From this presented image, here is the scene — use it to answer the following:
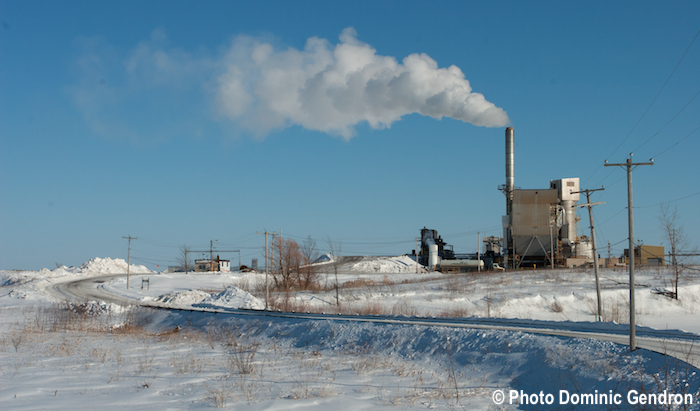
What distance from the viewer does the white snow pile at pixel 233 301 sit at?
3794cm

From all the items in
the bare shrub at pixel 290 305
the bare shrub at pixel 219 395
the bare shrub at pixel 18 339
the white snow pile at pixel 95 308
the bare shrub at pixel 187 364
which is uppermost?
the bare shrub at pixel 219 395

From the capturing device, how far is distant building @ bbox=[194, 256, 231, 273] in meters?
104

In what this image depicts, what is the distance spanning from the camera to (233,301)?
129ft

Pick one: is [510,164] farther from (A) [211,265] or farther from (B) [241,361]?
(B) [241,361]

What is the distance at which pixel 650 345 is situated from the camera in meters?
13.9

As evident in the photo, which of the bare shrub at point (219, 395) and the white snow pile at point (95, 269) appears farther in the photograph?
the white snow pile at point (95, 269)

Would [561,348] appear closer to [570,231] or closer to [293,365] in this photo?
[293,365]

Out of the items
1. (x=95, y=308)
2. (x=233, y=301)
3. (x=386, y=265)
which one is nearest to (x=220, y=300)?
(x=233, y=301)

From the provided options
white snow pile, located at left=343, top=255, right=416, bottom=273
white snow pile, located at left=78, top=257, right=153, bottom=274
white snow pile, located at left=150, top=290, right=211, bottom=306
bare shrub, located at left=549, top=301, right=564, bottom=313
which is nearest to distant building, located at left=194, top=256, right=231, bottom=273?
white snow pile, located at left=78, top=257, right=153, bottom=274

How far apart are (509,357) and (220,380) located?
8061 millimetres

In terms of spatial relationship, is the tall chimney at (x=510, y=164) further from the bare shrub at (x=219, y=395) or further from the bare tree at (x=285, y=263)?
the bare shrub at (x=219, y=395)

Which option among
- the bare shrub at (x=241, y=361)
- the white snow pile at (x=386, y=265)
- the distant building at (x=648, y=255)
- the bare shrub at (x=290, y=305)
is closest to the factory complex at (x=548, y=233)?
the distant building at (x=648, y=255)

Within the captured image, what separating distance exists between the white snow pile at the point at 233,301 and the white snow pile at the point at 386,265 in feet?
181

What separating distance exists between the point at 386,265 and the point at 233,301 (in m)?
61.9
